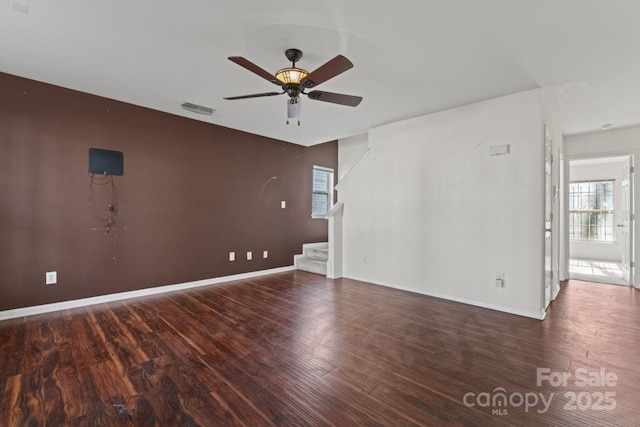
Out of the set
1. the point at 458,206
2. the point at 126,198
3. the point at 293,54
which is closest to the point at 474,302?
the point at 458,206

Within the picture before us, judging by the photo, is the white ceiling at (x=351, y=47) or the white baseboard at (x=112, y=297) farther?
the white baseboard at (x=112, y=297)

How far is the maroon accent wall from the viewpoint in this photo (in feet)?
10.6

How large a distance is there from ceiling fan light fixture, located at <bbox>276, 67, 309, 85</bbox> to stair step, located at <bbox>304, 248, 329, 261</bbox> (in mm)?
3960

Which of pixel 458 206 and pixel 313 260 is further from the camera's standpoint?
pixel 313 260

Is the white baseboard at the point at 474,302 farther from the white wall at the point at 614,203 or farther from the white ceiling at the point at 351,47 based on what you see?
the white wall at the point at 614,203

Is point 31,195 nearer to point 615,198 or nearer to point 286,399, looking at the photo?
point 286,399

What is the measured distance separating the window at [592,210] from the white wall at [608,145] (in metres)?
2.98

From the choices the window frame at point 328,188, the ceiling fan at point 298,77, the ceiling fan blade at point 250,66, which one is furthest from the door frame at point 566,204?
the ceiling fan blade at point 250,66

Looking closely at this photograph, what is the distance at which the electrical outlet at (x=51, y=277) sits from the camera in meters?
3.35

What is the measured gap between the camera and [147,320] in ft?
10.2

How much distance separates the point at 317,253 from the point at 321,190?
5.53ft

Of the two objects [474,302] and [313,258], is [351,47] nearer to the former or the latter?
[474,302]

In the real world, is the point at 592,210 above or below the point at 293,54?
below

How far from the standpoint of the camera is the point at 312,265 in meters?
5.65
